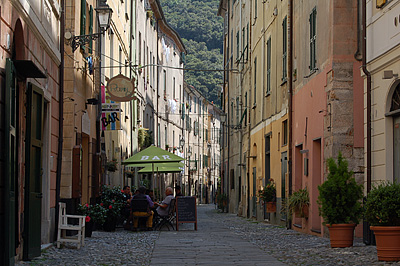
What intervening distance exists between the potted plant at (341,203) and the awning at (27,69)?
17.8ft

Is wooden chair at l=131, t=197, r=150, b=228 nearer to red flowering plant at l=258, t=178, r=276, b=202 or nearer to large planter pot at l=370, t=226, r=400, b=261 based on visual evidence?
red flowering plant at l=258, t=178, r=276, b=202

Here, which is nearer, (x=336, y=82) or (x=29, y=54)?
(x=29, y=54)

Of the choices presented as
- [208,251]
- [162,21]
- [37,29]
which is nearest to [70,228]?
[208,251]

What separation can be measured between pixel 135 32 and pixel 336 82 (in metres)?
17.9

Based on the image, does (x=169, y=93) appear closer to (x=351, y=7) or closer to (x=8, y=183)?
(x=351, y=7)

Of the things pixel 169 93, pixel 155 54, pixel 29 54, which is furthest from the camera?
pixel 169 93

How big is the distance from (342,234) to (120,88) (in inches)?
337

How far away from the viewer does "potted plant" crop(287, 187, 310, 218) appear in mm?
16844

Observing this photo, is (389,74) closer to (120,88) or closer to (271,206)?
(120,88)

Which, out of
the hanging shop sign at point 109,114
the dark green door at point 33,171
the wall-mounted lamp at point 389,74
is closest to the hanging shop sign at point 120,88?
the hanging shop sign at point 109,114

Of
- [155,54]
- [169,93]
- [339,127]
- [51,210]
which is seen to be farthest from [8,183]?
[169,93]

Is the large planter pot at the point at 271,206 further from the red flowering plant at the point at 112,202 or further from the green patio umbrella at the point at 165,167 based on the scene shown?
the red flowering plant at the point at 112,202

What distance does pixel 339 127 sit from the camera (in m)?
14.4

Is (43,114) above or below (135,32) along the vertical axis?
below
